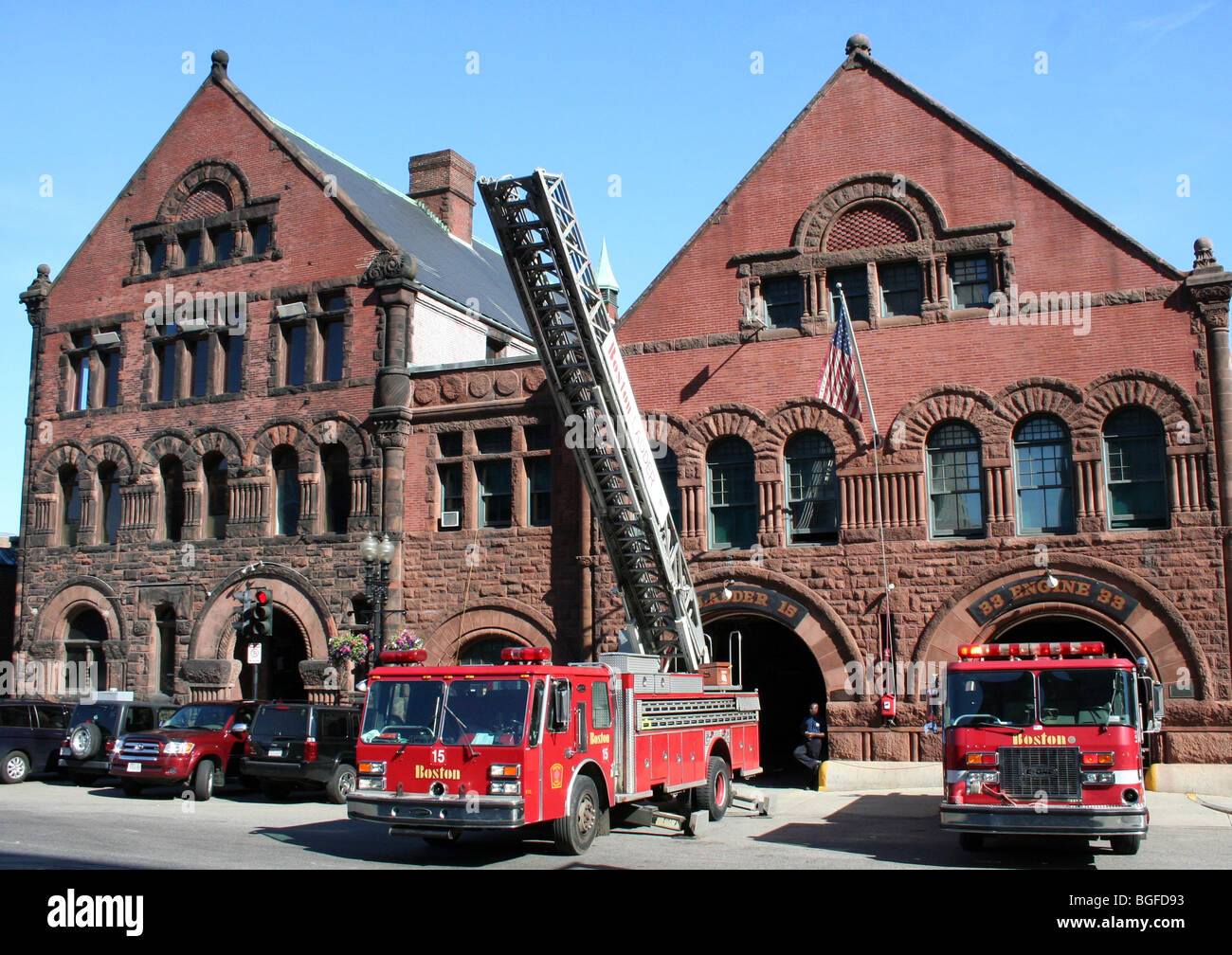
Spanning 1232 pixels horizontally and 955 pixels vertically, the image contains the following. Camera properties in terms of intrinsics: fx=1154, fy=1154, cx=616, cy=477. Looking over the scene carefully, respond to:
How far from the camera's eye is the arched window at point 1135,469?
68.2 ft

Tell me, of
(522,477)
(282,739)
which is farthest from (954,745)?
(522,477)

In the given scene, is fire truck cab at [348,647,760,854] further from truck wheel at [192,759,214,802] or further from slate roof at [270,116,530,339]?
slate roof at [270,116,530,339]

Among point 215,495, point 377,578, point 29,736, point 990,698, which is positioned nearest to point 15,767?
point 29,736

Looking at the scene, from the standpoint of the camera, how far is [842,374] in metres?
21.6

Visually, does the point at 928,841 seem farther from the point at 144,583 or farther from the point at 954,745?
the point at 144,583

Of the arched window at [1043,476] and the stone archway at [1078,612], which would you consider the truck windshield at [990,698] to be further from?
the arched window at [1043,476]

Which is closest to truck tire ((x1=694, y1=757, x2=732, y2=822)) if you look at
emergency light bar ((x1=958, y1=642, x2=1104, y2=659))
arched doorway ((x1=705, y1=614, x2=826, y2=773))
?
emergency light bar ((x1=958, y1=642, x2=1104, y2=659))

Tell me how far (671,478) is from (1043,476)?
24.0ft

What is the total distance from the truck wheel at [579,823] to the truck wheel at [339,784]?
22.7 ft

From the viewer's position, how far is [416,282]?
1070 inches

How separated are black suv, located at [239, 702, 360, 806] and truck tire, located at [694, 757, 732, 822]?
614 centimetres

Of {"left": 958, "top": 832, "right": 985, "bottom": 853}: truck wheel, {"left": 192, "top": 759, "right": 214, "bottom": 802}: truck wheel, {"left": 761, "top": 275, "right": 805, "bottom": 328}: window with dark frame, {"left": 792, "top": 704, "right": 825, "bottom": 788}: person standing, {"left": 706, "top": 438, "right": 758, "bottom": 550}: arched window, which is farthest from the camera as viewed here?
{"left": 761, "top": 275, "right": 805, "bottom": 328}: window with dark frame

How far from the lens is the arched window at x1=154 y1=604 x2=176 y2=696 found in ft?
93.5

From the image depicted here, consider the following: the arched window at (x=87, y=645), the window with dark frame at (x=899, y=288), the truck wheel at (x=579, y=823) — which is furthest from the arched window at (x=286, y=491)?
the truck wheel at (x=579, y=823)
